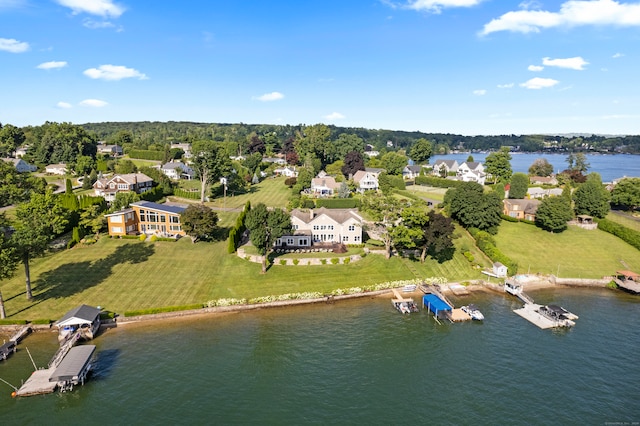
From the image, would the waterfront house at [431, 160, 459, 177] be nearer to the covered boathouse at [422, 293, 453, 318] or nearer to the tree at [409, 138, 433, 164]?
the tree at [409, 138, 433, 164]

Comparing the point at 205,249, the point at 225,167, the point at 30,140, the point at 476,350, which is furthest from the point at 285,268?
the point at 30,140

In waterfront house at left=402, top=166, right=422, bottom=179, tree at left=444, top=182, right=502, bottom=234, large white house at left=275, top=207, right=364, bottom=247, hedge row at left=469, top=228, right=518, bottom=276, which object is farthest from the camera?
waterfront house at left=402, top=166, right=422, bottom=179

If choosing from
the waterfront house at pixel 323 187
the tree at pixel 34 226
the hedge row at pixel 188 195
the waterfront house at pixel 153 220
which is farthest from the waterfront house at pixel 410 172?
the tree at pixel 34 226

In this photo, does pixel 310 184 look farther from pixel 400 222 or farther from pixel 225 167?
pixel 400 222

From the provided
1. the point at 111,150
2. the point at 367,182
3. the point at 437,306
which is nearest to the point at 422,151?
the point at 367,182

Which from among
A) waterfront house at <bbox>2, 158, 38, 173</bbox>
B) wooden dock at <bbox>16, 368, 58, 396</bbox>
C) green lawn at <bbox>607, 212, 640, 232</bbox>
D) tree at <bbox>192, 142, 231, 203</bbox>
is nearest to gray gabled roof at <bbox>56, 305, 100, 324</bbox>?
wooden dock at <bbox>16, 368, 58, 396</bbox>

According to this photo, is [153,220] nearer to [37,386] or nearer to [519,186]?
[37,386]

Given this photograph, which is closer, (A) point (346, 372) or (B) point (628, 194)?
(A) point (346, 372)
